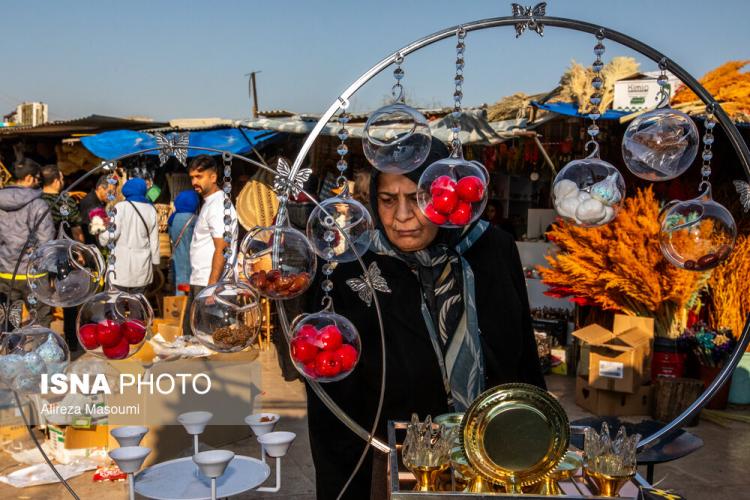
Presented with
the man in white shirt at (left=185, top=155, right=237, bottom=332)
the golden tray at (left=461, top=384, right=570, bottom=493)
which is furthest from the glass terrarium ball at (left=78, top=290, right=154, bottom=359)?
the man in white shirt at (left=185, top=155, right=237, bottom=332)

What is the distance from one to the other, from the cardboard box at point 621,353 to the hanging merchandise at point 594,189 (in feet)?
10.5

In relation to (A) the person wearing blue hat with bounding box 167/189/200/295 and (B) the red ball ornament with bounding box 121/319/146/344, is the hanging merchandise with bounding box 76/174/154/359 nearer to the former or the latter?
(B) the red ball ornament with bounding box 121/319/146/344

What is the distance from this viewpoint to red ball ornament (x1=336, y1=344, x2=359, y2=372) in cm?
190

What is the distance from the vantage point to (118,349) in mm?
2115

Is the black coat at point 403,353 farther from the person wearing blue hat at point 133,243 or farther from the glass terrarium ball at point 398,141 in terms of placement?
the person wearing blue hat at point 133,243

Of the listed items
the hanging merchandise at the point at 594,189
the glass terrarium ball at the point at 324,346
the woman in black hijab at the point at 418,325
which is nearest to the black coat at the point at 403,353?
the woman in black hijab at the point at 418,325

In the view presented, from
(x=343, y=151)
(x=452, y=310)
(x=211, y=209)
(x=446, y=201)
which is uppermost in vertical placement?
(x=343, y=151)

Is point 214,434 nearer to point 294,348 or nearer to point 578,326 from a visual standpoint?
point 294,348

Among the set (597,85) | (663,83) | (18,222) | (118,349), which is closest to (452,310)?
(597,85)

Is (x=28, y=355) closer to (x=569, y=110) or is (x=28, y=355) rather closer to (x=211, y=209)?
(x=211, y=209)

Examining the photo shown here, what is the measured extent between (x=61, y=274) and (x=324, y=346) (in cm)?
91

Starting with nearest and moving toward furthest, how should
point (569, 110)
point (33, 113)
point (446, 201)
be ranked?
point (446, 201), point (569, 110), point (33, 113)

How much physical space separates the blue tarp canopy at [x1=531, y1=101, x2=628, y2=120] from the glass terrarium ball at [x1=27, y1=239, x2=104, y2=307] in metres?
3.99

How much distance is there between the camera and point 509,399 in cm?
159
